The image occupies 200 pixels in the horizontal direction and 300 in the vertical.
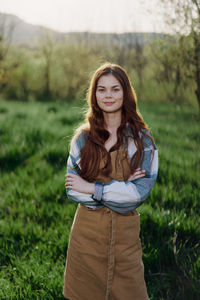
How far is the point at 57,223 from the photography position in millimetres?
3033

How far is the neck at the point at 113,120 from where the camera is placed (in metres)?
1.98

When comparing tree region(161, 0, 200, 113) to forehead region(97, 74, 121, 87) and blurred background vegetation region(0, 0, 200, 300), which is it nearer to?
blurred background vegetation region(0, 0, 200, 300)

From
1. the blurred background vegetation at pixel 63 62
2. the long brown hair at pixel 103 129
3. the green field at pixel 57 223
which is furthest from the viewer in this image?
the blurred background vegetation at pixel 63 62

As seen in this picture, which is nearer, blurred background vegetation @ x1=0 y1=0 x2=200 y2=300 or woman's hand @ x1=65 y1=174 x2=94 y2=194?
woman's hand @ x1=65 y1=174 x2=94 y2=194

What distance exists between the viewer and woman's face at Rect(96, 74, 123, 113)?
75.6 inches

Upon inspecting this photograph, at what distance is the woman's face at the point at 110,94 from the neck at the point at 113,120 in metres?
0.04

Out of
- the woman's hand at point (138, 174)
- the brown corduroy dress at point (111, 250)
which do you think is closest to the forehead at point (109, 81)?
the brown corduroy dress at point (111, 250)

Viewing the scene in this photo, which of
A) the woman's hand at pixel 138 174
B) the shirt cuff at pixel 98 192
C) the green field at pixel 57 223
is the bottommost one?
the green field at pixel 57 223

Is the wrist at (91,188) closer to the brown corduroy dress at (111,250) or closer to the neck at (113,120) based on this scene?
the brown corduroy dress at (111,250)

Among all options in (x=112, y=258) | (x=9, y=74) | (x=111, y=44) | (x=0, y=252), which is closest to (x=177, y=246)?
(x=112, y=258)

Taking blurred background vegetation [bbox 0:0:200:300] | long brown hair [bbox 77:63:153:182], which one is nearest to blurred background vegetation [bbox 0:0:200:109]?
blurred background vegetation [bbox 0:0:200:300]

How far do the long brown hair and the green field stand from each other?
40.5 inches

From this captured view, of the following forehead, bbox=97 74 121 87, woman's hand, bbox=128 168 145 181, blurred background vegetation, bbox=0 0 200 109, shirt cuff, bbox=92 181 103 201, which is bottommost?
shirt cuff, bbox=92 181 103 201

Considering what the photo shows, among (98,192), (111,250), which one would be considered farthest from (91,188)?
(111,250)
